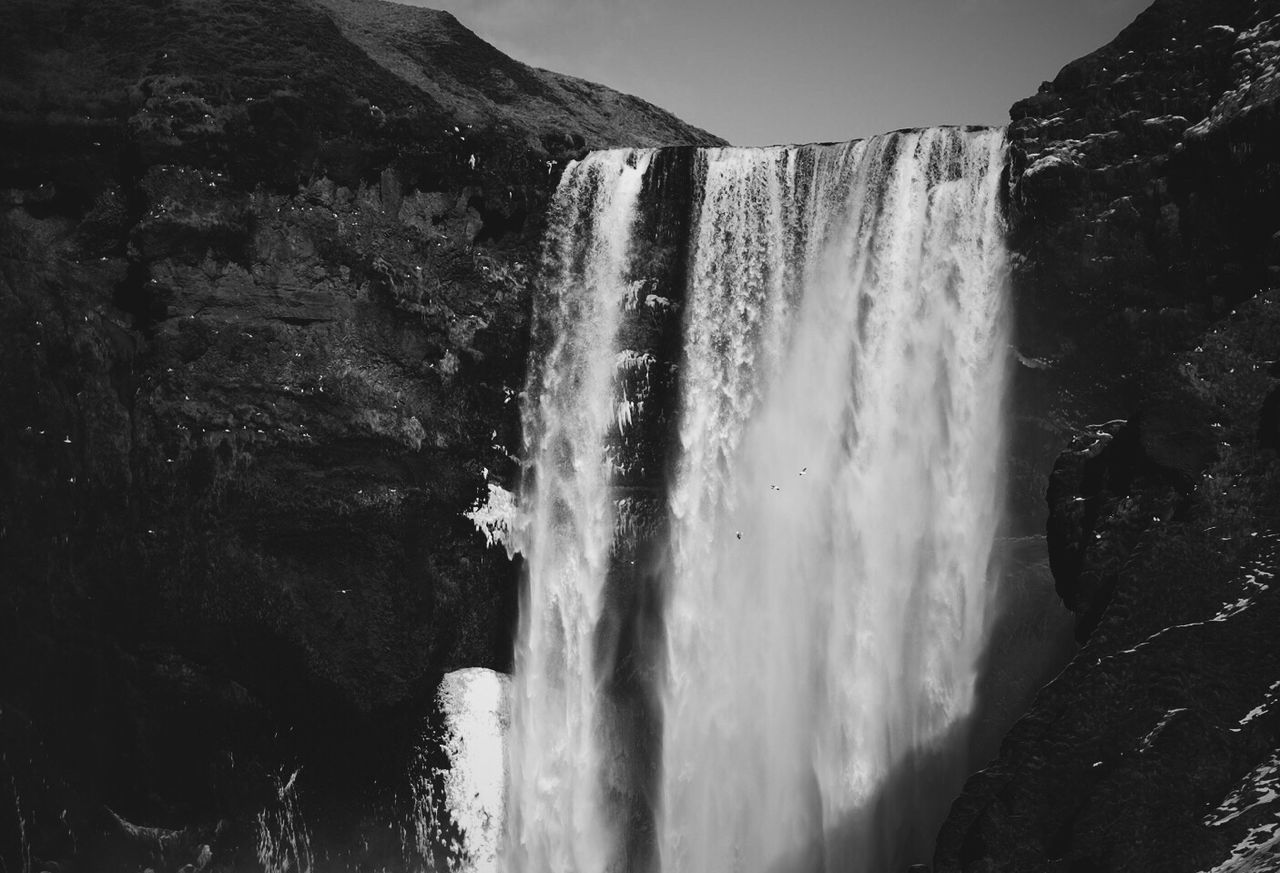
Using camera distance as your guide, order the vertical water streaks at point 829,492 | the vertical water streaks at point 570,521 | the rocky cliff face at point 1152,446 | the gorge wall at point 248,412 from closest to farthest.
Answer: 1. the rocky cliff face at point 1152,446
2. the vertical water streaks at point 829,492
3. the gorge wall at point 248,412
4. the vertical water streaks at point 570,521

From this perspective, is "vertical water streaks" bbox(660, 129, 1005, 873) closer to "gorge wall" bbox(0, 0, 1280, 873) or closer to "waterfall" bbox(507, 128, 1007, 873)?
"waterfall" bbox(507, 128, 1007, 873)

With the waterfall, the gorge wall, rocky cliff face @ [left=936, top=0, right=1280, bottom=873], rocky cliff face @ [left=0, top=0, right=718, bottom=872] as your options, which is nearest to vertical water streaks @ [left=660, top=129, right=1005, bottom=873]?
the waterfall

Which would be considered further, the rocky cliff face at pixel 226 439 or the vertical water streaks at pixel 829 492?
the rocky cliff face at pixel 226 439

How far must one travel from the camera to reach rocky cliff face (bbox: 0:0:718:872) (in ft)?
82.1

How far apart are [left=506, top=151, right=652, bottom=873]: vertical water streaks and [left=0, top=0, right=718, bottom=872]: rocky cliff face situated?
150 centimetres

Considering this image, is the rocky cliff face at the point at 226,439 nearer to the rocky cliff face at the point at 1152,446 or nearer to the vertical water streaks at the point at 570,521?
the vertical water streaks at the point at 570,521

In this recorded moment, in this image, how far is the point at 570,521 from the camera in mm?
26594

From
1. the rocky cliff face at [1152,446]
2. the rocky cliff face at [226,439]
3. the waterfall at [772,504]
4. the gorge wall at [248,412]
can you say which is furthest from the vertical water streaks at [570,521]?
the rocky cliff face at [1152,446]

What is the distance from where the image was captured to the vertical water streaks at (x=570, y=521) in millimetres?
26000

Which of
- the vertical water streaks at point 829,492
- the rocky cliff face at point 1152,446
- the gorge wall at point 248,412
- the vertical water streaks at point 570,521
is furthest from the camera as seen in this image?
the vertical water streaks at point 570,521

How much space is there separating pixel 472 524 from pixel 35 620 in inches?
374

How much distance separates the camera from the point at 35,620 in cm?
2523

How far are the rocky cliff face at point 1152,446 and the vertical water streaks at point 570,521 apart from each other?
8.80 metres

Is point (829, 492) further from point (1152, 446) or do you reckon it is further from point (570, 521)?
point (1152, 446)
